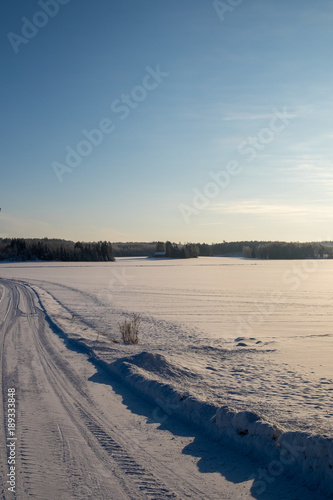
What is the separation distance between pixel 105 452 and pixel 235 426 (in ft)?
5.25

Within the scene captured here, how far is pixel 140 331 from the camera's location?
1246cm

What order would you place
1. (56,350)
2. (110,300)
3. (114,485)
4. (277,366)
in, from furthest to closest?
(110,300) → (56,350) → (277,366) → (114,485)

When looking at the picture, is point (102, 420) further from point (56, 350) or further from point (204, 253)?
point (204, 253)

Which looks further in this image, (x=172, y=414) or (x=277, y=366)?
(x=277, y=366)

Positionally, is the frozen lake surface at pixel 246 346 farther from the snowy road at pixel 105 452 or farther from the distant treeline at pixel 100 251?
the distant treeline at pixel 100 251

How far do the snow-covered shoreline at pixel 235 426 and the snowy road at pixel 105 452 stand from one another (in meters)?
0.18

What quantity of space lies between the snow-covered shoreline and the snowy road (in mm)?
180

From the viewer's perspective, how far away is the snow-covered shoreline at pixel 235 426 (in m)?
3.81

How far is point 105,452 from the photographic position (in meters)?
4.17

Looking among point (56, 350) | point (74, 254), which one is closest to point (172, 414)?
point (56, 350)

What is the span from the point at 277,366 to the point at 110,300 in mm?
14056

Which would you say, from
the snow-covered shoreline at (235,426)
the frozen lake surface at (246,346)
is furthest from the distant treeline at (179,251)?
the snow-covered shoreline at (235,426)

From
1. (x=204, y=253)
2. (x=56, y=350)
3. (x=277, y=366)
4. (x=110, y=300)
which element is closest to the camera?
(x=277, y=366)

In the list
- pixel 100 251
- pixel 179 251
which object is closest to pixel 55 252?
pixel 100 251
